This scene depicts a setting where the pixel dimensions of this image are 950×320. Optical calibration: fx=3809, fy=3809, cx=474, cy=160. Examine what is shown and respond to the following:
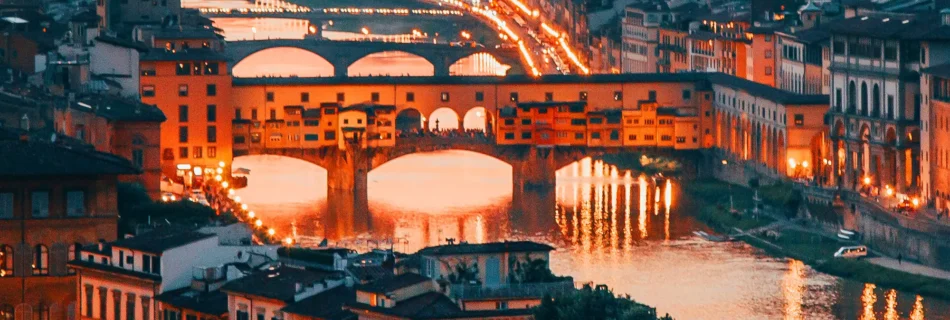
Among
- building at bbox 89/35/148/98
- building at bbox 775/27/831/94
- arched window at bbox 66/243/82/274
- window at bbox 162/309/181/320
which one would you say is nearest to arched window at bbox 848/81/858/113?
building at bbox 775/27/831/94

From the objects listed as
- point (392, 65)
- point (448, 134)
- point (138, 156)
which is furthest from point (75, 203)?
point (392, 65)

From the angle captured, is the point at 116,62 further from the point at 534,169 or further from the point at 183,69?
the point at 534,169

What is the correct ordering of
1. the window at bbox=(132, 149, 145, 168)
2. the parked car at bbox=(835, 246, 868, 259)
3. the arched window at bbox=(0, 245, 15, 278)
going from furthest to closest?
1. the window at bbox=(132, 149, 145, 168)
2. the parked car at bbox=(835, 246, 868, 259)
3. the arched window at bbox=(0, 245, 15, 278)

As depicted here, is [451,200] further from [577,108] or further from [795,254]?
[795,254]

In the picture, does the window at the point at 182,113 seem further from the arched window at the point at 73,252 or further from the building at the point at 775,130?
the arched window at the point at 73,252

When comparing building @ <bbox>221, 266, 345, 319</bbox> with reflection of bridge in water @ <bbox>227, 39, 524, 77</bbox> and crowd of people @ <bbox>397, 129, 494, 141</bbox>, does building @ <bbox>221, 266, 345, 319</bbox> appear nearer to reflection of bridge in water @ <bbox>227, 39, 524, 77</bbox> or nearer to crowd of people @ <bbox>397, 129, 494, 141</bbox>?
crowd of people @ <bbox>397, 129, 494, 141</bbox>

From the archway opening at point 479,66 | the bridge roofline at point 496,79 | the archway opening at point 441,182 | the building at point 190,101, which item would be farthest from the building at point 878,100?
the archway opening at point 479,66
